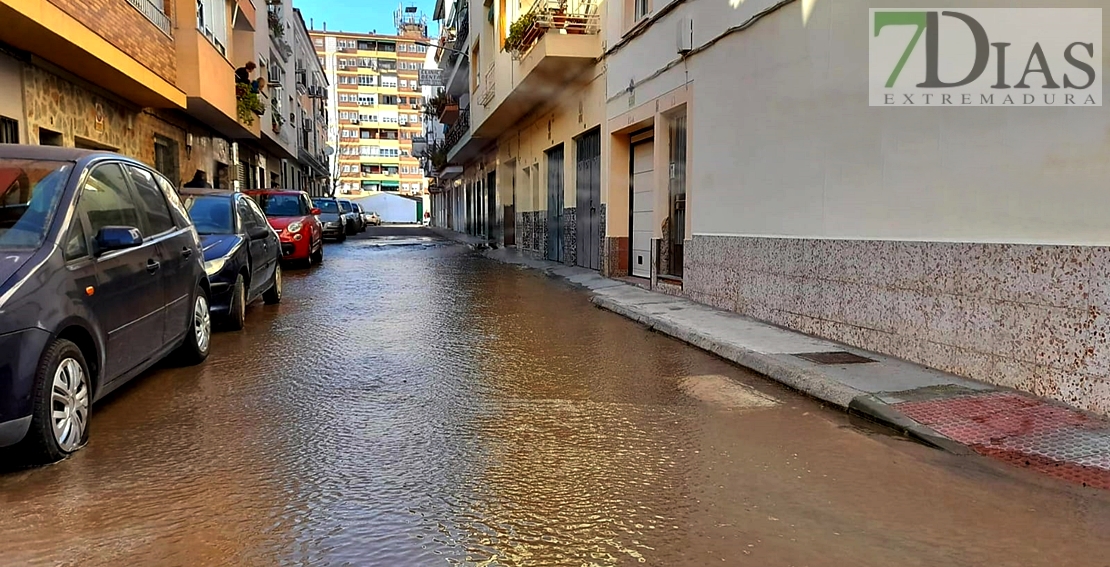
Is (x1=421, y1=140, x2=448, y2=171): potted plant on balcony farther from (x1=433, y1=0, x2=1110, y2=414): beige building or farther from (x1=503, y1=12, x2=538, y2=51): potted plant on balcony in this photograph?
(x1=433, y1=0, x2=1110, y2=414): beige building

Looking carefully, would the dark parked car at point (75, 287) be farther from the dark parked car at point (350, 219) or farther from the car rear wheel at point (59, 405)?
the dark parked car at point (350, 219)

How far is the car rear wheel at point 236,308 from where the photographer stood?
7918 millimetres

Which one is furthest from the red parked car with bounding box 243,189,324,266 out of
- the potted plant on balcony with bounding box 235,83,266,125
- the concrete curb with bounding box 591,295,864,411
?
the concrete curb with bounding box 591,295,864,411

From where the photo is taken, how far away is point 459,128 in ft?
102

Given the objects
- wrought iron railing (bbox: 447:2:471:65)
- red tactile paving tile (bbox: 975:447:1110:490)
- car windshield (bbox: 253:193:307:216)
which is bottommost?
red tactile paving tile (bbox: 975:447:1110:490)

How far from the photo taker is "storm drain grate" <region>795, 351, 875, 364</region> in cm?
623

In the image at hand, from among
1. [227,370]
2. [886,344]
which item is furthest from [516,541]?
[886,344]

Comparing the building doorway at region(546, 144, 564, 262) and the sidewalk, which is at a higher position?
the building doorway at region(546, 144, 564, 262)

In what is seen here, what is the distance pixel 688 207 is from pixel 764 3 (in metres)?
2.89

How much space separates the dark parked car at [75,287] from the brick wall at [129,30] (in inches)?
253

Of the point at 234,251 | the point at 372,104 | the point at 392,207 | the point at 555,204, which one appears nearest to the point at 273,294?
the point at 234,251

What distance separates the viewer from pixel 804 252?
7.57 m

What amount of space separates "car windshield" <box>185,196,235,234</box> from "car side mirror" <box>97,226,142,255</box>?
423 centimetres

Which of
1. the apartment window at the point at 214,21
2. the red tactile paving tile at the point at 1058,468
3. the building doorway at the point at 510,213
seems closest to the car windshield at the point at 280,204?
the apartment window at the point at 214,21
